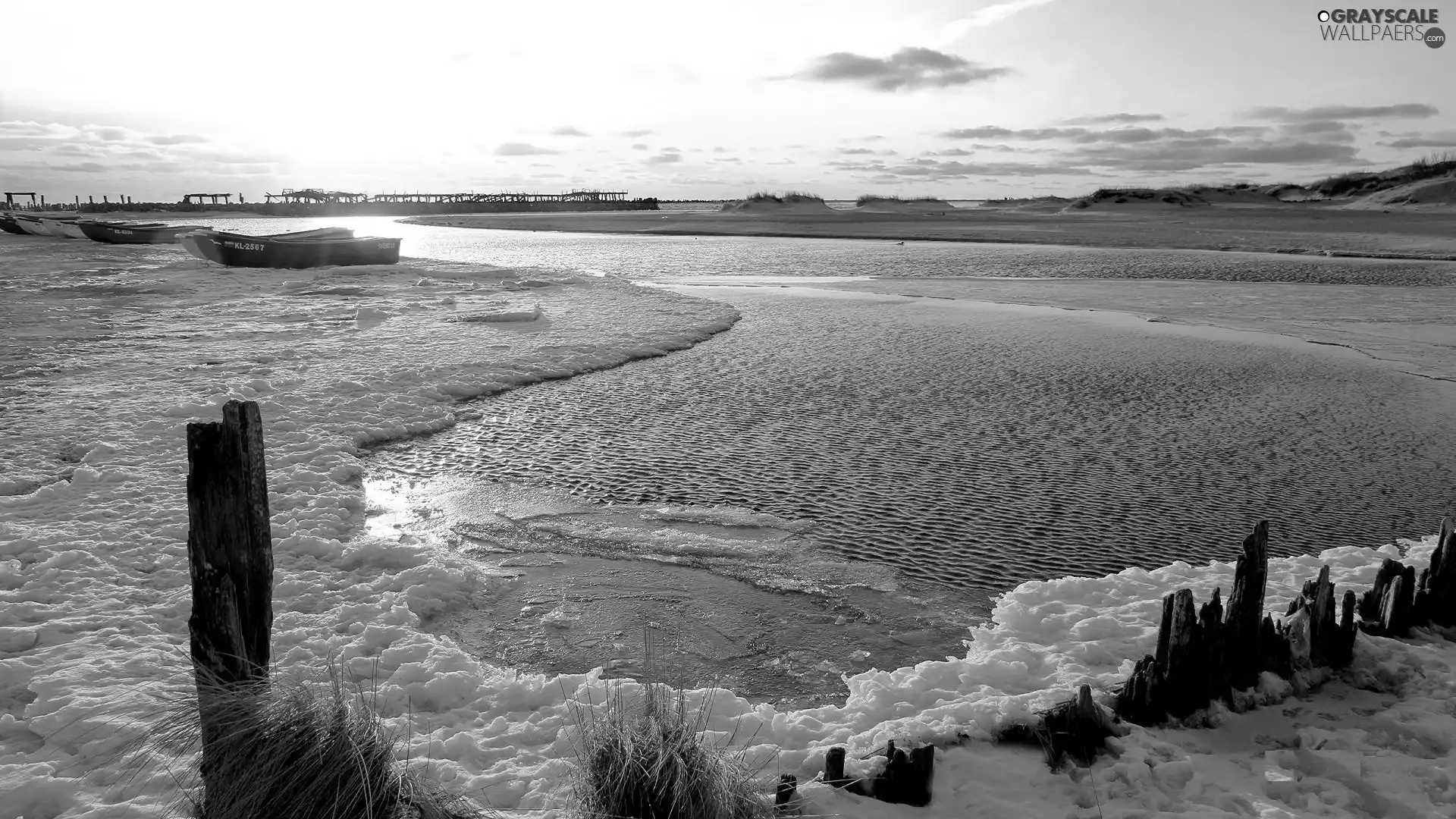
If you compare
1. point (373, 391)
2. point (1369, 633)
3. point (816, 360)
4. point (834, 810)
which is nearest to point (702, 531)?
point (834, 810)

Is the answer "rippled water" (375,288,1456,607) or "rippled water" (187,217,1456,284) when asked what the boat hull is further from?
"rippled water" (375,288,1456,607)

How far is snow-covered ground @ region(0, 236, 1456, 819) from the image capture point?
371 centimetres

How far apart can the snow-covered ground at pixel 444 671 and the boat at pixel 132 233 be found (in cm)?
3834

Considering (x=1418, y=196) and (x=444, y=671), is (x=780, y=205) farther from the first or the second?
(x=444, y=671)

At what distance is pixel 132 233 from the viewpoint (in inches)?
1682

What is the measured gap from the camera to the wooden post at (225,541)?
139 inches

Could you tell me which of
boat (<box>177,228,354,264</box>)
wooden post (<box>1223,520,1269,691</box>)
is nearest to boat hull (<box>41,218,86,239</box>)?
boat (<box>177,228,354,264</box>)

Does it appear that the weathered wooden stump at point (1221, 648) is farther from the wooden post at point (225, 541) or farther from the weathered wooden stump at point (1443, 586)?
the wooden post at point (225, 541)

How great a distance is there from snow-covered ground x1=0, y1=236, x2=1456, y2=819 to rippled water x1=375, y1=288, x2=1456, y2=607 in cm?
68

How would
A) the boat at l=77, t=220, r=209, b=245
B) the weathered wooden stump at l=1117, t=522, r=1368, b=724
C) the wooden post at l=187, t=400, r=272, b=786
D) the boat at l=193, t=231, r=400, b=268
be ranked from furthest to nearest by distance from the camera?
the boat at l=77, t=220, r=209, b=245 < the boat at l=193, t=231, r=400, b=268 < the weathered wooden stump at l=1117, t=522, r=1368, b=724 < the wooden post at l=187, t=400, r=272, b=786

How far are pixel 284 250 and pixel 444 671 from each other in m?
27.7

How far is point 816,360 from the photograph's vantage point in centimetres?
1362

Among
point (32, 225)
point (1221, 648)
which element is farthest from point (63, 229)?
point (1221, 648)

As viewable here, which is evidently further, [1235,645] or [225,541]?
[1235,645]
